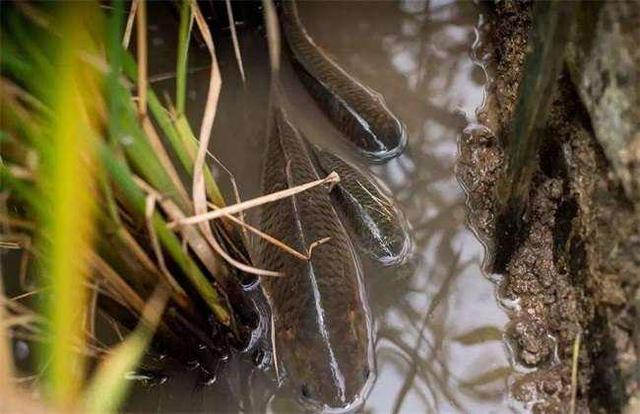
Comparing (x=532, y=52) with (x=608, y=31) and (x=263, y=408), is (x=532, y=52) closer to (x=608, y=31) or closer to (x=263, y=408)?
(x=608, y=31)

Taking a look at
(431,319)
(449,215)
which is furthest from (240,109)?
(431,319)

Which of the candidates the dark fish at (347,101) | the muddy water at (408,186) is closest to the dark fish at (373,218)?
the muddy water at (408,186)

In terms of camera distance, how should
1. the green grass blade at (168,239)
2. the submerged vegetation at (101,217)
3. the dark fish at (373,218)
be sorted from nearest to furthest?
the submerged vegetation at (101,217) → the green grass blade at (168,239) → the dark fish at (373,218)

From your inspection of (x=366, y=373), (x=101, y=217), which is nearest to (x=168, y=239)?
(x=101, y=217)

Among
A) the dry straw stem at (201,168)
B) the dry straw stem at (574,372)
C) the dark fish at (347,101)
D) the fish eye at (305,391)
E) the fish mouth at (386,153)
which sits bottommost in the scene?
the fish eye at (305,391)

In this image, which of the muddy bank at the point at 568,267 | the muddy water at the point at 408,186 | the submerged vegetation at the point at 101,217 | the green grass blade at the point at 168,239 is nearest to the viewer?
the submerged vegetation at the point at 101,217

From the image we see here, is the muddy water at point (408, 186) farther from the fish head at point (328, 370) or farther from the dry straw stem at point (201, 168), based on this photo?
the dry straw stem at point (201, 168)
